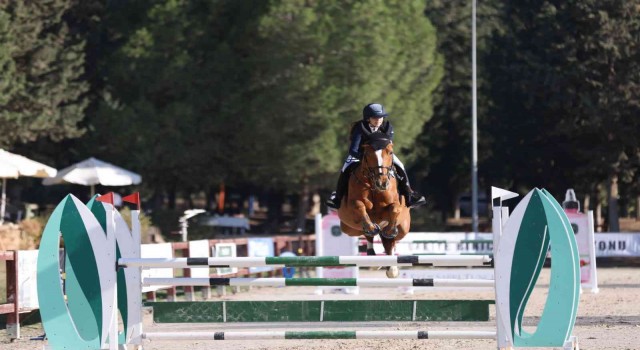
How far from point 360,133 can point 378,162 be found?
715 mm

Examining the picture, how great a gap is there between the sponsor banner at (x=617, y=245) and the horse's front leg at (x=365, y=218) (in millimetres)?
15329

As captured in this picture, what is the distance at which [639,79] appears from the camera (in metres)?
41.2

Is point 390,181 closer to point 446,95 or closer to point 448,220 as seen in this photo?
point 446,95

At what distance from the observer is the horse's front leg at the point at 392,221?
11.3m

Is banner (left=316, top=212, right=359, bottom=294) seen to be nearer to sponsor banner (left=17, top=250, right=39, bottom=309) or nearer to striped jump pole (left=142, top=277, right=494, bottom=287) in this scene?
sponsor banner (left=17, top=250, right=39, bottom=309)

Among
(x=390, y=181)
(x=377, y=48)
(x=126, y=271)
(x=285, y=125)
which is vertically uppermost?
(x=377, y=48)

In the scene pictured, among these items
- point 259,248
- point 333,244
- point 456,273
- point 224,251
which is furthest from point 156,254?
point 456,273

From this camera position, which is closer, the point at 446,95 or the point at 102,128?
the point at 102,128

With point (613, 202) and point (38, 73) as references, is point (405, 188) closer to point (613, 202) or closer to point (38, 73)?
point (38, 73)

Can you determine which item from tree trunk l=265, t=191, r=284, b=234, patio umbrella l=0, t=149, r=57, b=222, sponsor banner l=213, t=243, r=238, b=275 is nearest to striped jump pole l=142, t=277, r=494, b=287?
sponsor banner l=213, t=243, r=238, b=275

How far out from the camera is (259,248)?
22.6 m

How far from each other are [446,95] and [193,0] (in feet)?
46.2

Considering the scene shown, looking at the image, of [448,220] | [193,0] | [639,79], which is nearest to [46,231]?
[193,0]

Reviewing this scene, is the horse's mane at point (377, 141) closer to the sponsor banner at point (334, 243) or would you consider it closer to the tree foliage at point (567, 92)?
the sponsor banner at point (334, 243)
